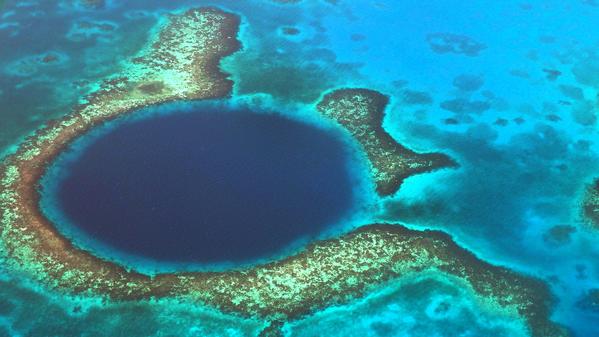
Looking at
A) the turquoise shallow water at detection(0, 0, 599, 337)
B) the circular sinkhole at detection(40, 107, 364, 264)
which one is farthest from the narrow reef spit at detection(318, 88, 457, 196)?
the circular sinkhole at detection(40, 107, 364, 264)

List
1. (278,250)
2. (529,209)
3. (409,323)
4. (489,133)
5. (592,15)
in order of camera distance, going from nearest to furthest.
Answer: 1. (409,323)
2. (278,250)
3. (529,209)
4. (489,133)
5. (592,15)

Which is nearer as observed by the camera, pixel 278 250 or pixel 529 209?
pixel 278 250

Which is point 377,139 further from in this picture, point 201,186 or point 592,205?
point 592,205

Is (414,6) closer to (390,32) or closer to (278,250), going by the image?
(390,32)

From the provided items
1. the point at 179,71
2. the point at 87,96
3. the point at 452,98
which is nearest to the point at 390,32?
the point at 452,98

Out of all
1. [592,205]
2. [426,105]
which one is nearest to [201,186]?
[426,105]

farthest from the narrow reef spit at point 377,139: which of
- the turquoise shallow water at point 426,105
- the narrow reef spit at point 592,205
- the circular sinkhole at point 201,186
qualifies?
the narrow reef spit at point 592,205

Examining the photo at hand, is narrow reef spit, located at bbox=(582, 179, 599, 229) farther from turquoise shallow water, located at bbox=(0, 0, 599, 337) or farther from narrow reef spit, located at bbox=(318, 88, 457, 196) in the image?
narrow reef spit, located at bbox=(318, 88, 457, 196)

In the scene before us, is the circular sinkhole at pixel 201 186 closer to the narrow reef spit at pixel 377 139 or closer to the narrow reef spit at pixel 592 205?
the narrow reef spit at pixel 377 139
